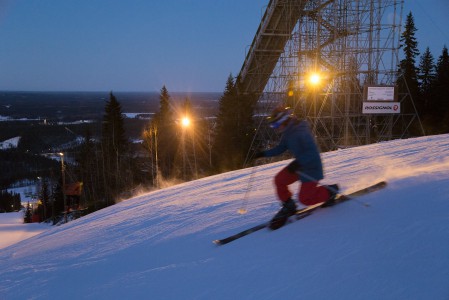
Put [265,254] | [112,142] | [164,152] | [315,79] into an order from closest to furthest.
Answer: [265,254], [315,79], [164,152], [112,142]

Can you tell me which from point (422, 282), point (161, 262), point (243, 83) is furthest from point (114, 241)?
point (243, 83)

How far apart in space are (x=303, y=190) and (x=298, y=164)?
1.33ft

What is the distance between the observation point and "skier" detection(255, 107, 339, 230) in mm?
5395

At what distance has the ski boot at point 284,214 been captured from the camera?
555 centimetres

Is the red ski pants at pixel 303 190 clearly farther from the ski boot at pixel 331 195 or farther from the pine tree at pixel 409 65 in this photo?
the pine tree at pixel 409 65

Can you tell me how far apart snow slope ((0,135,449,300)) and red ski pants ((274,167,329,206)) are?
0.78ft

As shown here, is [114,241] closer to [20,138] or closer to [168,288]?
[168,288]

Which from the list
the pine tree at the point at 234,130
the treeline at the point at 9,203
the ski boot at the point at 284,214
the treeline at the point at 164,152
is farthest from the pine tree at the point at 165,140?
the treeline at the point at 9,203

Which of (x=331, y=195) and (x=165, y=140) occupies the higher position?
(x=331, y=195)

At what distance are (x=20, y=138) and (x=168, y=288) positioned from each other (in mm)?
127776

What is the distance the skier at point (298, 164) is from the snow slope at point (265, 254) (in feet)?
0.87

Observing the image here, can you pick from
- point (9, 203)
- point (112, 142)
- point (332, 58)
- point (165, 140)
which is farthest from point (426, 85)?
point (9, 203)

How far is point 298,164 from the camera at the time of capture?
543cm

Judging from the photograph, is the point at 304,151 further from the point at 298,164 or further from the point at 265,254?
the point at 265,254
